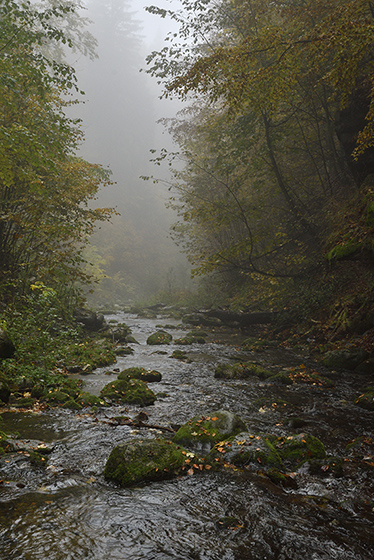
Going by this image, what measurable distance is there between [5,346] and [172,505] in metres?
3.75

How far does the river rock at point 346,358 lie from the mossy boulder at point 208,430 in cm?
391

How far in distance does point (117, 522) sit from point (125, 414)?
2510 millimetres

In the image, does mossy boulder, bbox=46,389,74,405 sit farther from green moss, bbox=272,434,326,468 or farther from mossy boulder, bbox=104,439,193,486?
green moss, bbox=272,434,326,468

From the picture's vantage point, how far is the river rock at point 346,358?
Result: 7.14m

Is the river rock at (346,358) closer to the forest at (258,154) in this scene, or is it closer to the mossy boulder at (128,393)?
the forest at (258,154)

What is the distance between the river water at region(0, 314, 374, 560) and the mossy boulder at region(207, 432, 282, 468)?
0.65ft

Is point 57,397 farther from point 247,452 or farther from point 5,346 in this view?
point 247,452

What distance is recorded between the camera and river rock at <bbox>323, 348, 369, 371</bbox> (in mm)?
7137

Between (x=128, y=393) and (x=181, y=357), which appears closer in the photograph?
(x=128, y=393)

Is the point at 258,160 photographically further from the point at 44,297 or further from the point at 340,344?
the point at 44,297

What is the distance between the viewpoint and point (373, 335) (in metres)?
7.31

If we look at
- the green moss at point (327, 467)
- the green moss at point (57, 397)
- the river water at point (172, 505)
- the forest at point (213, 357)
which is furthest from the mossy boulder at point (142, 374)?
the green moss at point (327, 467)

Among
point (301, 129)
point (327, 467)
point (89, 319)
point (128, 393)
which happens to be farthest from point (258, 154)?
point (327, 467)

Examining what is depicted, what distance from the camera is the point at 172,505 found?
2.88m
